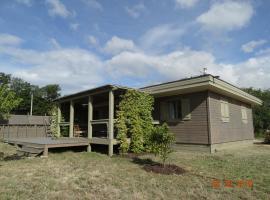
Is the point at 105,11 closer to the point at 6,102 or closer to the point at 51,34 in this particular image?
the point at 51,34

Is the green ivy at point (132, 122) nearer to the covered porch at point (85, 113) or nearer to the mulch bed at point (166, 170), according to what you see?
the covered porch at point (85, 113)

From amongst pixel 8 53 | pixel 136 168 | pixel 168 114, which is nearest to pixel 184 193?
pixel 136 168

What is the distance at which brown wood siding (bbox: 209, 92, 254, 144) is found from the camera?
1100 centimetres

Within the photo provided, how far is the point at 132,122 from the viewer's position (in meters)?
10.3

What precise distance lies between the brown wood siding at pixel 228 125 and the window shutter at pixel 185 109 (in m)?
1.10

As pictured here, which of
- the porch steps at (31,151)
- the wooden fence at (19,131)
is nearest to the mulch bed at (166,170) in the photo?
the porch steps at (31,151)

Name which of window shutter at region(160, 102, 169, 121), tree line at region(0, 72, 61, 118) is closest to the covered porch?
window shutter at region(160, 102, 169, 121)

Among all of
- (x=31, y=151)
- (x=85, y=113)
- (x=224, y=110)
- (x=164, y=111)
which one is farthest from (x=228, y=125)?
(x=31, y=151)

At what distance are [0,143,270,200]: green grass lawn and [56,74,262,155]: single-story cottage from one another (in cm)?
299

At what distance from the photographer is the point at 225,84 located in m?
11.6

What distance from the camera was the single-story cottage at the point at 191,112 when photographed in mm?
10391

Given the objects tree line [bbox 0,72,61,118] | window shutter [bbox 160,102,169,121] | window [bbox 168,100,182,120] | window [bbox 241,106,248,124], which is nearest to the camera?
window [bbox 168,100,182,120]

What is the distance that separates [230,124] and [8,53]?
1963cm

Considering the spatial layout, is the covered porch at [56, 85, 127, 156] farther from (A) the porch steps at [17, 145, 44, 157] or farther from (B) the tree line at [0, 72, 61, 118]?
(B) the tree line at [0, 72, 61, 118]
